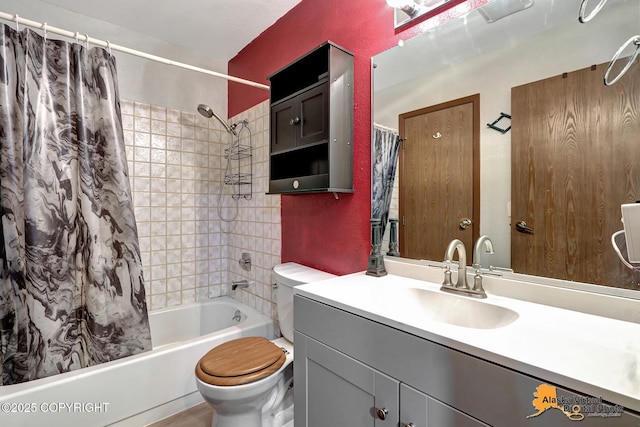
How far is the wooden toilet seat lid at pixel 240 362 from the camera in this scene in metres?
1.23

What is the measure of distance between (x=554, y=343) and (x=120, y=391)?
6.08 ft

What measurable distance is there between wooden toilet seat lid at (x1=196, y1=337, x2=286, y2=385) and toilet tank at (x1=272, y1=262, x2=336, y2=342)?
0.13m

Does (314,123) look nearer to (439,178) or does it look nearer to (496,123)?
(439,178)

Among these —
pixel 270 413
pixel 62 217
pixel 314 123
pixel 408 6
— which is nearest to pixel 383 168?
pixel 314 123

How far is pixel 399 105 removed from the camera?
1.31m

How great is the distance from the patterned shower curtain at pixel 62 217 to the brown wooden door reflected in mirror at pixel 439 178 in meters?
1.54

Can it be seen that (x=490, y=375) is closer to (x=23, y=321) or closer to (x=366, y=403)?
(x=366, y=403)

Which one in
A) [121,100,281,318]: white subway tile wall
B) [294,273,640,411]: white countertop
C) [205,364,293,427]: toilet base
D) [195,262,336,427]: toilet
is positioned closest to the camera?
[294,273,640,411]: white countertop

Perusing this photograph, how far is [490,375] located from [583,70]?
3.02ft

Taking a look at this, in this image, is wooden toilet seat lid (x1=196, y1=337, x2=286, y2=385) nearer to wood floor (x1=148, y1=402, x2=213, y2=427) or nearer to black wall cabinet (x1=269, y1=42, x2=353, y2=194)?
wood floor (x1=148, y1=402, x2=213, y2=427)

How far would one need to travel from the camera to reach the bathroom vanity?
52 cm

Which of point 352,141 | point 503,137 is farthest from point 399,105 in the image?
point 503,137

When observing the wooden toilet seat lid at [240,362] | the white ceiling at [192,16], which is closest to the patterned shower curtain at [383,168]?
the wooden toilet seat lid at [240,362]

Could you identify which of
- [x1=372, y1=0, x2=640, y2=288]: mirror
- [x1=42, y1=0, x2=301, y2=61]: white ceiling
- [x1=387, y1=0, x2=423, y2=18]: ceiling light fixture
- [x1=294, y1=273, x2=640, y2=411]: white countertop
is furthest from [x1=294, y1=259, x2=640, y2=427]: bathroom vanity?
Answer: [x1=42, y1=0, x2=301, y2=61]: white ceiling
